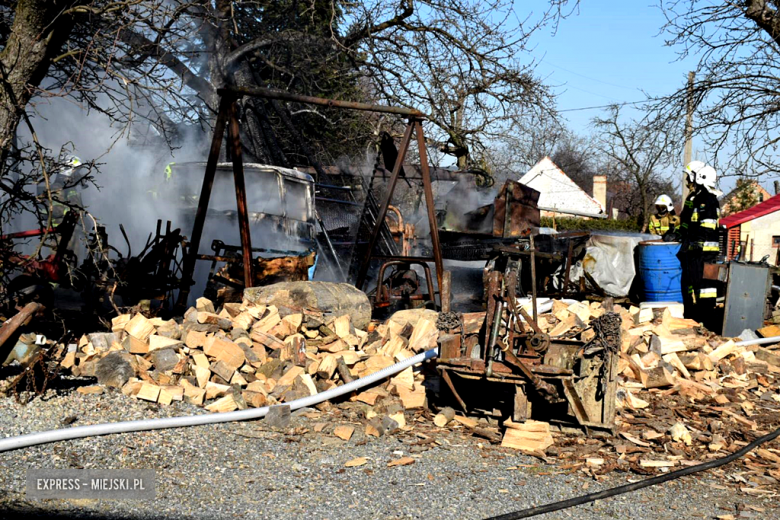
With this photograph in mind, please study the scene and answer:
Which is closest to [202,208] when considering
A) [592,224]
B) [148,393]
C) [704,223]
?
[148,393]

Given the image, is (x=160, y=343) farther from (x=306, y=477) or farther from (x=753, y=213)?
(x=753, y=213)

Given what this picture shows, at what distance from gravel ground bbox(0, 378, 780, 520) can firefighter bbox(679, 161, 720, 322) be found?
5.76m

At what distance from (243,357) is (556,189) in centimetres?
2995

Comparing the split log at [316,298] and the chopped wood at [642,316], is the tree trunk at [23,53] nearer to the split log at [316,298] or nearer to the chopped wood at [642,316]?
the split log at [316,298]

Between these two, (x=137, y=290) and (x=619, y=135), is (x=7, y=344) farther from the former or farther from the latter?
(x=619, y=135)

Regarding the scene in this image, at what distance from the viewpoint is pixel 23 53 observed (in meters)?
5.36

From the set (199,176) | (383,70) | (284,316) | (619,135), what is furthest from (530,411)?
(619,135)

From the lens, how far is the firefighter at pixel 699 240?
33.0ft

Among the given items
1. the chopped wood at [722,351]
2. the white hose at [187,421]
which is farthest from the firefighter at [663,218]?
the white hose at [187,421]

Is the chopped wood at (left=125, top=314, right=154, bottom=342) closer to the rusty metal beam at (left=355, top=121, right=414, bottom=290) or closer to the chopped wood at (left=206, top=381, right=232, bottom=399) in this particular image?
the chopped wood at (left=206, top=381, right=232, bottom=399)

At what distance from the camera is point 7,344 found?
15.0 feet

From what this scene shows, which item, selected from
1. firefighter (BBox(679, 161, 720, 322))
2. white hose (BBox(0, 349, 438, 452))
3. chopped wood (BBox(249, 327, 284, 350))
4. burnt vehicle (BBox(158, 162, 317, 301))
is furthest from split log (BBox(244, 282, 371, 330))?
firefighter (BBox(679, 161, 720, 322))

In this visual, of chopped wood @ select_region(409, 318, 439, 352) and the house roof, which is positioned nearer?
chopped wood @ select_region(409, 318, 439, 352)

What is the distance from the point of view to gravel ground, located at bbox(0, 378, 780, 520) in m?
3.75
